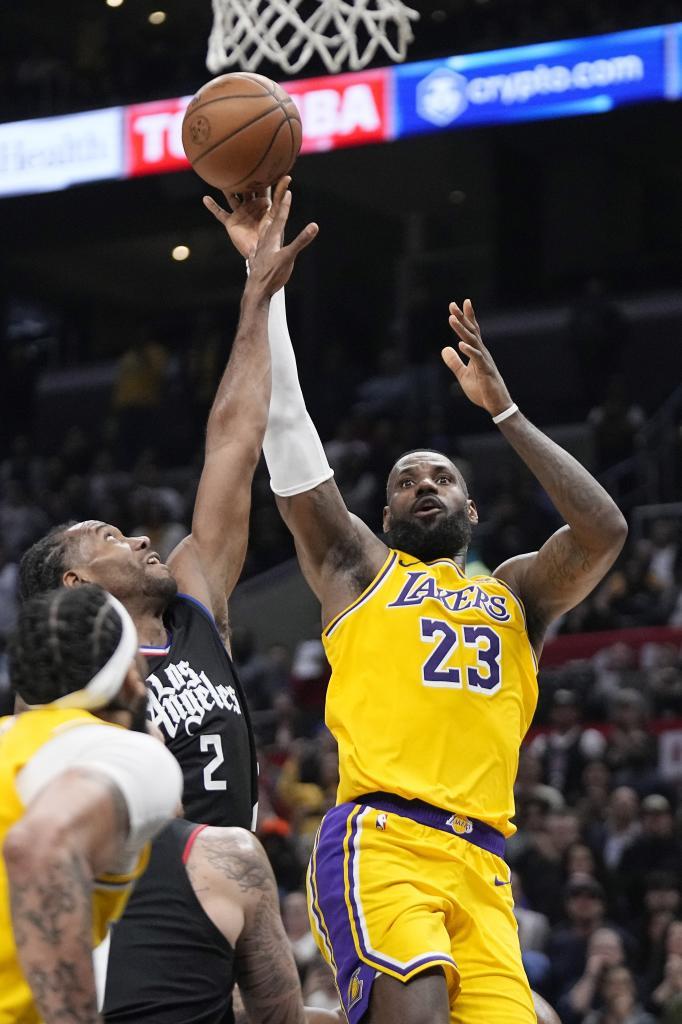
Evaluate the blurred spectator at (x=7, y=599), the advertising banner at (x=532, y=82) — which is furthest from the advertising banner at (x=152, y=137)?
the blurred spectator at (x=7, y=599)

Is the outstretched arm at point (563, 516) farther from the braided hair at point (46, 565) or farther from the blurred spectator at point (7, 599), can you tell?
the blurred spectator at point (7, 599)

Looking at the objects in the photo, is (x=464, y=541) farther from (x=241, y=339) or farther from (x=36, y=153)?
(x=36, y=153)

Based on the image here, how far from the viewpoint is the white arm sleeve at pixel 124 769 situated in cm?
266

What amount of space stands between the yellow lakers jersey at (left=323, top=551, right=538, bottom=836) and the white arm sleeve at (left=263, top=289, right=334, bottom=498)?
0.38m

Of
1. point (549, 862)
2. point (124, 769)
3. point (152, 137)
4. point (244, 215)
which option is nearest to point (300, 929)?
point (549, 862)

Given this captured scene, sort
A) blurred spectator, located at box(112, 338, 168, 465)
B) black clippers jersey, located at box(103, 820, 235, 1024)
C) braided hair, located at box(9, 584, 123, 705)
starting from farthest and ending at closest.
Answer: blurred spectator, located at box(112, 338, 168, 465), black clippers jersey, located at box(103, 820, 235, 1024), braided hair, located at box(9, 584, 123, 705)

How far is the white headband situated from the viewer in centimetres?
284

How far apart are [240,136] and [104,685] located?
2765 mm

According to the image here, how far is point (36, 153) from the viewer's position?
1348 cm

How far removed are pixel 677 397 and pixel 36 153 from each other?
21.7 feet

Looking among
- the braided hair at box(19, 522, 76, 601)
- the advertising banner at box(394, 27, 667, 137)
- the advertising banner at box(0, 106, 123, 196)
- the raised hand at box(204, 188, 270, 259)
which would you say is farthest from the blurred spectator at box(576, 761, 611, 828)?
the advertising banner at box(0, 106, 123, 196)

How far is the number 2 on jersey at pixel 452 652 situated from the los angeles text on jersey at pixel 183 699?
694mm

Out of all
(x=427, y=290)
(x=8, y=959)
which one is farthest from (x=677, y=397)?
(x=8, y=959)

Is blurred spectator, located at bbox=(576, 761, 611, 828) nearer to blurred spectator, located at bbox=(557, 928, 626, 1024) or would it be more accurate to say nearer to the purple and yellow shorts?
blurred spectator, located at bbox=(557, 928, 626, 1024)
